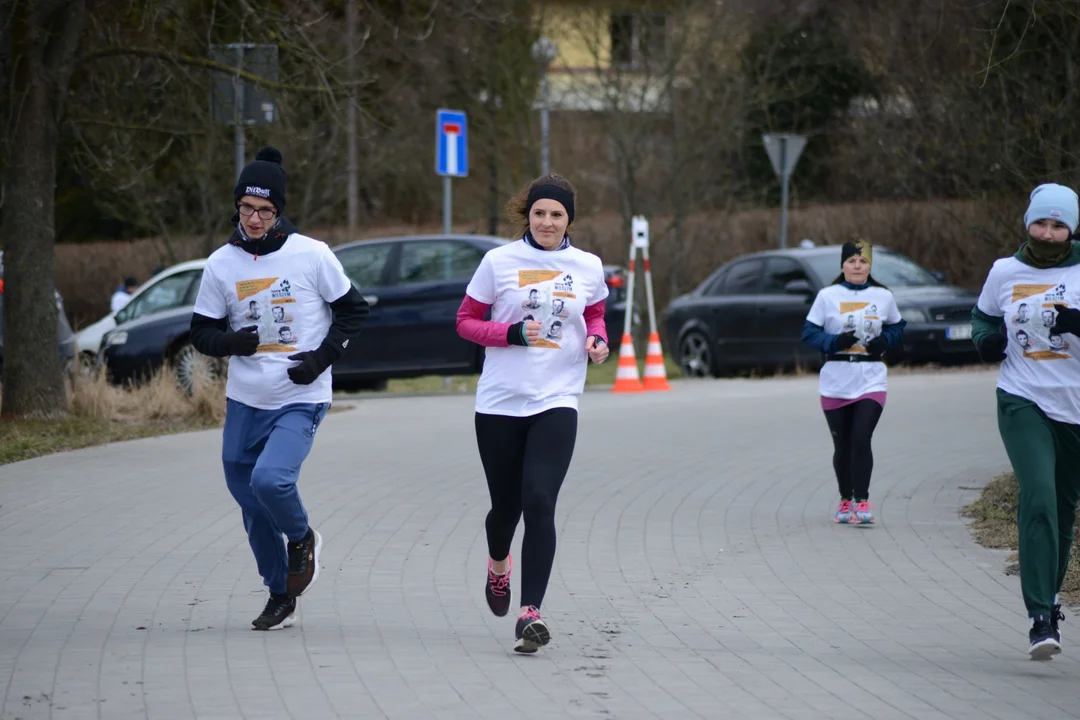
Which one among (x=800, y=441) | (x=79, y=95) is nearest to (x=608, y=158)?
(x=79, y=95)

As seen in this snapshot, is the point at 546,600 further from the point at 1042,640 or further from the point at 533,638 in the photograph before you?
the point at 1042,640

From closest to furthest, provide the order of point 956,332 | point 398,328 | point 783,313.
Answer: point 398,328, point 956,332, point 783,313

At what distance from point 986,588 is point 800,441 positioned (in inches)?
236

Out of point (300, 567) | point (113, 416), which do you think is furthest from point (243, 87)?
point (300, 567)

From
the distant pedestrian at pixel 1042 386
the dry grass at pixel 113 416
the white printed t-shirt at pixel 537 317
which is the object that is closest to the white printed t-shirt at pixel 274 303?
the white printed t-shirt at pixel 537 317

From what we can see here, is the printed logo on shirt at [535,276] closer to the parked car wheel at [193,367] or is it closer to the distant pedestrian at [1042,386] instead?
the distant pedestrian at [1042,386]

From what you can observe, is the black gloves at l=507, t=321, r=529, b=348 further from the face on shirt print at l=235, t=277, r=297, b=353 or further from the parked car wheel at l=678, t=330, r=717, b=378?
the parked car wheel at l=678, t=330, r=717, b=378

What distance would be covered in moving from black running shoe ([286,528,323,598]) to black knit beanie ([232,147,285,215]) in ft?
4.31

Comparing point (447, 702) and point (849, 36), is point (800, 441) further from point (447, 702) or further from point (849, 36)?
point (849, 36)

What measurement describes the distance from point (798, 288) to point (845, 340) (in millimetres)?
10076

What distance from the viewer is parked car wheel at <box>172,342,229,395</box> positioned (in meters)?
15.9

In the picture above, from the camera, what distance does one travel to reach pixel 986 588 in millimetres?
7906

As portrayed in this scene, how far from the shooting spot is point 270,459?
257 inches

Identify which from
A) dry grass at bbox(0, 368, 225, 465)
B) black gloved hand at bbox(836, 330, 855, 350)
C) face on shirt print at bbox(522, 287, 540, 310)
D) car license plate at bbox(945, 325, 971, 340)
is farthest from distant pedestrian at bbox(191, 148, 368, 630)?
car license plate at bbox(945, 325, 971, 340)
